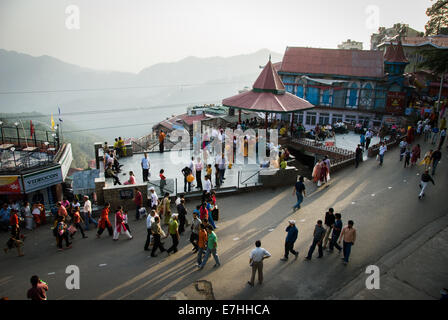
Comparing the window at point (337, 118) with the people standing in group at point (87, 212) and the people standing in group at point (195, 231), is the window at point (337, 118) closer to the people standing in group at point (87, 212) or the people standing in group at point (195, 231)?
the people standing in group at point (195, 231)

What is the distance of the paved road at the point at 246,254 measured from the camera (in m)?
8.02

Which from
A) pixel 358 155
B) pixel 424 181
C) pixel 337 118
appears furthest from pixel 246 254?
pixel 337 118

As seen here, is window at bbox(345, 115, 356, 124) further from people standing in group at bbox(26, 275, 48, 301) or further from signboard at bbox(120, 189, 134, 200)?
people standing in group at bbox(26, 275, 48, 301)

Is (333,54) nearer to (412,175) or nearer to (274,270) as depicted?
(412,175)

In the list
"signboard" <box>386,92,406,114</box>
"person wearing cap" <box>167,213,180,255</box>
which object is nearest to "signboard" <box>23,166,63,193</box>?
"person wearing cap" <box>167,213,180,255</box>

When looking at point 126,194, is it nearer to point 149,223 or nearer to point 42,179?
point 149,223

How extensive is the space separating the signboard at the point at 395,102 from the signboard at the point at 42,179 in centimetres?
2852

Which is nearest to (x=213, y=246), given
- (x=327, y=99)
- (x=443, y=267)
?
(x=443, y=267)

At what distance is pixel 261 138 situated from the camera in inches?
757

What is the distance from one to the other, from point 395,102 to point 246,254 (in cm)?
2624

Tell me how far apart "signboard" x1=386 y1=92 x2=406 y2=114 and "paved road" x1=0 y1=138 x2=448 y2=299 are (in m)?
16.1

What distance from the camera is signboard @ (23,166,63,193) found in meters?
18.2

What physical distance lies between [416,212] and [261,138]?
31.4 feet

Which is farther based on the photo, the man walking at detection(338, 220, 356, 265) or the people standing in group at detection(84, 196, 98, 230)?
the people standing in group at detection(84, 196, 98, 230)
